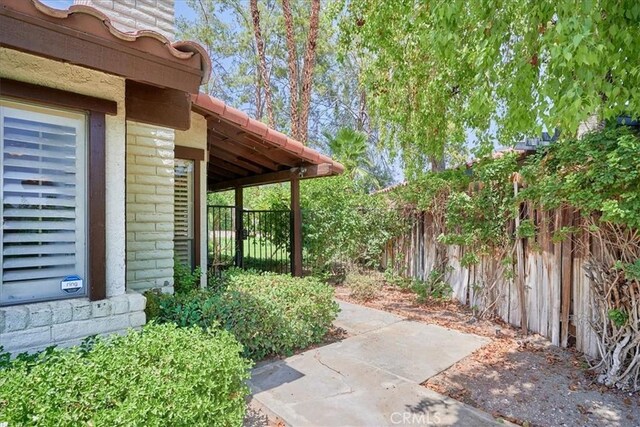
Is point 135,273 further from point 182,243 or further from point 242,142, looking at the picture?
point 242,142

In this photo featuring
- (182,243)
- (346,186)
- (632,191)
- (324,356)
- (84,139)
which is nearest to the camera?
(84,139)

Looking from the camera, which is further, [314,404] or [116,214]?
[314,404]

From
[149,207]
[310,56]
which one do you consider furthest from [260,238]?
[310,56]

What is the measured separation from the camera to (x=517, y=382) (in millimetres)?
4074

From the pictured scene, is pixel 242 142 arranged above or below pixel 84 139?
above

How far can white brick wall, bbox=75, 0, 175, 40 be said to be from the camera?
14.0 feet

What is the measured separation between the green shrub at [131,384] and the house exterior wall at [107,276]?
0.25m

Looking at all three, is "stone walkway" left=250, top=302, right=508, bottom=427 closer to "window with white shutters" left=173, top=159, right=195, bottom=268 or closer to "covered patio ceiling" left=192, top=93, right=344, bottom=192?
"window with white shutters" left=173, top=159, right=195, bottom=268

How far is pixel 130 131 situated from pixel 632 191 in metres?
5.87

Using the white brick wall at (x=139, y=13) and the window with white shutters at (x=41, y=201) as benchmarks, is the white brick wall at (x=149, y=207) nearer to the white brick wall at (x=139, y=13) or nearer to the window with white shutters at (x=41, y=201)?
the white brick wall at (x=139, y=13)

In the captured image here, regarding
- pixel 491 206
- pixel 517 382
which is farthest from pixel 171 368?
pixel 491 206

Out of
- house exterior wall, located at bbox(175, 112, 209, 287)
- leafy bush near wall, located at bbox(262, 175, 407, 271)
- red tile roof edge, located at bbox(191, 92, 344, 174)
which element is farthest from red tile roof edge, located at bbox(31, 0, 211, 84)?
leafy bush near wall, located at bbox(262, 175, 407, 271)

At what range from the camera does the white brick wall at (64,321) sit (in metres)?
2.61

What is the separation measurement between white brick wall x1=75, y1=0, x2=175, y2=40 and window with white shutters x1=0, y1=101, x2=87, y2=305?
2110 millimetres
